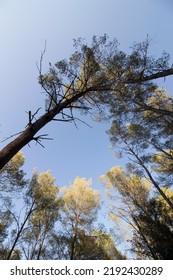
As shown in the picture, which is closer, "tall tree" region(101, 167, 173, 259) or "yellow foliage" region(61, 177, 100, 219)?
"tall tree" region(101, 167, 173, 259)

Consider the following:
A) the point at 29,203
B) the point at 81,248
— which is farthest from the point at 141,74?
the point at 81,248

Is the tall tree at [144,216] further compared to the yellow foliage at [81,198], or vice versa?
the yellow foliage at [81,198]

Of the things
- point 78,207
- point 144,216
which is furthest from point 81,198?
point 144,216

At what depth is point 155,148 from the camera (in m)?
11.7

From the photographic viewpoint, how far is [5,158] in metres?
3.32

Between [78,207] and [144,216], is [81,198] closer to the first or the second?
[78,207]

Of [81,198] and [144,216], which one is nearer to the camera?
[144,216]

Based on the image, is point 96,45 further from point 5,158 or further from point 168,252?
point 168,252

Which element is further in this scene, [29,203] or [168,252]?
[29,203]

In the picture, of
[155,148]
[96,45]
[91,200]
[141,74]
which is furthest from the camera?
[91,200]
